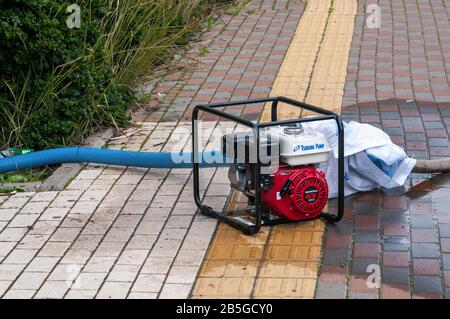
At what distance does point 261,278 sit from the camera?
17.5 ft

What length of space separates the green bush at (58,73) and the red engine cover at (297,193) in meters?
2.26

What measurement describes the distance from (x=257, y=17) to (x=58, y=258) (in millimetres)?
6894

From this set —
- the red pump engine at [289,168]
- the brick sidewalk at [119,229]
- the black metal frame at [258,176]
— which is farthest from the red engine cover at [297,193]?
the brick sidewalk at [119,229]

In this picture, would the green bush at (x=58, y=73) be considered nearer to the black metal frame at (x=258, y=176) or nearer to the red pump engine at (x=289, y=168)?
the black metal frame at (x=258, y=176)

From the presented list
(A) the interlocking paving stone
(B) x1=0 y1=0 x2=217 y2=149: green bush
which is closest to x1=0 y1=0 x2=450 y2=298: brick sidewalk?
(A) the interlocking paving stone

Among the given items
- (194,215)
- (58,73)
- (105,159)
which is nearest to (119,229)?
(194,215)

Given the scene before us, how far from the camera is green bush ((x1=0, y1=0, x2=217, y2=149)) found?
23.6 feet

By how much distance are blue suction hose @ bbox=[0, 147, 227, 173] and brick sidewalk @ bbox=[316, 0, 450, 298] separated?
44.0 inches

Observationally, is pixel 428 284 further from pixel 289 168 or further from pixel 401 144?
pixel 401 144

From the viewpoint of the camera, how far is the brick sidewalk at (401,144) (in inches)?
209

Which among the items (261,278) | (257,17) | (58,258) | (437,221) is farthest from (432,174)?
(257,17)

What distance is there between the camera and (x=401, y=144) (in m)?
7.51

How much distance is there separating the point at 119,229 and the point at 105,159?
1.13 meters

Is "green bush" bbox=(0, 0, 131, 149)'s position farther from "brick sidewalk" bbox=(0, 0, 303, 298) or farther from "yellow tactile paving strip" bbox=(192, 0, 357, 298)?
"yellow tactile paving strip" bbox=(192, 0, 357, 298)
